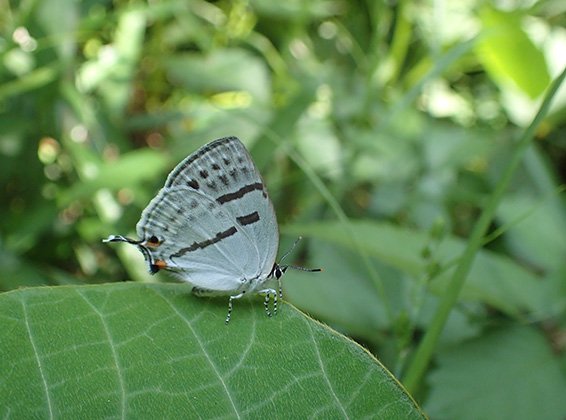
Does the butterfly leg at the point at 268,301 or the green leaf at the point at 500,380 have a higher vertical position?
the butterfly leg at the point at 268,301

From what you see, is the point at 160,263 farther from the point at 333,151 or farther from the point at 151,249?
the point at 333,151

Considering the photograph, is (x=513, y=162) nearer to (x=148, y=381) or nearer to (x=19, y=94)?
(x=148, y=381)

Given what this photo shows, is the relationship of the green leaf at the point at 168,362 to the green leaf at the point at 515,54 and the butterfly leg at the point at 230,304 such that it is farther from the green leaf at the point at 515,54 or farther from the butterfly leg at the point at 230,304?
the green leaf at the point at 515,54

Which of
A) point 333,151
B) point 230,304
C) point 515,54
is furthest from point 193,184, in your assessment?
point 515,54

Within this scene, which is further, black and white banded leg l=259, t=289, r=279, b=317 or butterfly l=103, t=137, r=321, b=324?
butterfly l=103, t=137, r=321, b=324

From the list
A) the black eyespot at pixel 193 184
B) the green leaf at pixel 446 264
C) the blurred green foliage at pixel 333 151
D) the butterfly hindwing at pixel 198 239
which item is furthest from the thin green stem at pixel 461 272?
the black eyespot at pixel 193 184

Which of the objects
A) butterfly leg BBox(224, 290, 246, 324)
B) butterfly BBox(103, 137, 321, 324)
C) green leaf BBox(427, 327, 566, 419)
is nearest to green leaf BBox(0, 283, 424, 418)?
butterfly leg BBox(224, 290, 246, 324)

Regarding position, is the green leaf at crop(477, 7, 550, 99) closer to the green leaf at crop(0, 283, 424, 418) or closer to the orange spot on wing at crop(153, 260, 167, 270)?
the orange spot on wing at crop(153, 260, 167, 270)

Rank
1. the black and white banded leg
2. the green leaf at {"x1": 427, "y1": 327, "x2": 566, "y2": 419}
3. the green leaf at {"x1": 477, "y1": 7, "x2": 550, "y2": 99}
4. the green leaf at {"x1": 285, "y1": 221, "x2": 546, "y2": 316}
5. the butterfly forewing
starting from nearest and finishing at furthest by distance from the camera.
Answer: the black and white banded leg, the butterfly forewing, the green leaf at {"x1": 427, "y1": 327, "x2": 566, "y2": 419}, the green leaf at {"x1": 285, "y1": 221, "x2": 546, "y2": 316}, the green leaf at {"x1": 477, "y1": 7, "x2": 550, "y2": 99}
